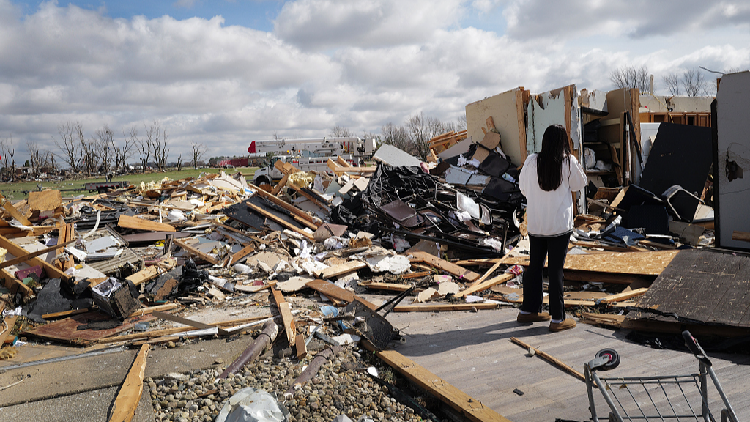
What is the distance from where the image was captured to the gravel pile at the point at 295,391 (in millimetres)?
3305

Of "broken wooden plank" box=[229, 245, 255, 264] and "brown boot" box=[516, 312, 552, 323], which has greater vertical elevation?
"broken wooden plank" box=[229, 245, 255, 264]

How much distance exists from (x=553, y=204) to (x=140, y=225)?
8740 millimetres

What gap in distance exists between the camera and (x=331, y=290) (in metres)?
6.20

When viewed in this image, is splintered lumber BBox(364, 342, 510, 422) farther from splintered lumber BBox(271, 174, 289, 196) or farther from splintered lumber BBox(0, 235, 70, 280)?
splintered lumber BBox(271, 174, 289, 196)

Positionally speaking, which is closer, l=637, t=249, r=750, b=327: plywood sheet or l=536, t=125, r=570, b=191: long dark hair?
l=637, t=249, r=750, b=327: plywood sheet

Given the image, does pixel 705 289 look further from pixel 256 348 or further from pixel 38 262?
pixel 38 262

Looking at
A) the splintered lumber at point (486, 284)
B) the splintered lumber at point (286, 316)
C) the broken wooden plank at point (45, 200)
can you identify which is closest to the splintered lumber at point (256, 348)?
the splintered lumber at point (286, 316)

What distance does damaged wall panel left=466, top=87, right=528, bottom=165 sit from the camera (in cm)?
1173

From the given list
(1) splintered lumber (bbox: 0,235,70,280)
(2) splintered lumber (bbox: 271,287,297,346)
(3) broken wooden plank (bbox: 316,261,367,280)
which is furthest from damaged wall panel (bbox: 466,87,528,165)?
(1) splintered lumber (bbox: 0,235,70,280)

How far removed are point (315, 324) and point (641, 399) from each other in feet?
10.4

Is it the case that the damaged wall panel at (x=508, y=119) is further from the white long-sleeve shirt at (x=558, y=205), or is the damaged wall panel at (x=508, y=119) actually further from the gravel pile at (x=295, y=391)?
the gravel pile at (x=295, y=391)

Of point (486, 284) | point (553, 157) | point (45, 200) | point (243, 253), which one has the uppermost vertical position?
point (553, 157)

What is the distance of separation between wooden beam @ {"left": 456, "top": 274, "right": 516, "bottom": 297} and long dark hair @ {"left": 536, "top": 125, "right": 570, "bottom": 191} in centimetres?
226

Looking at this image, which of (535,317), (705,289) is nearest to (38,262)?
(535,317)
